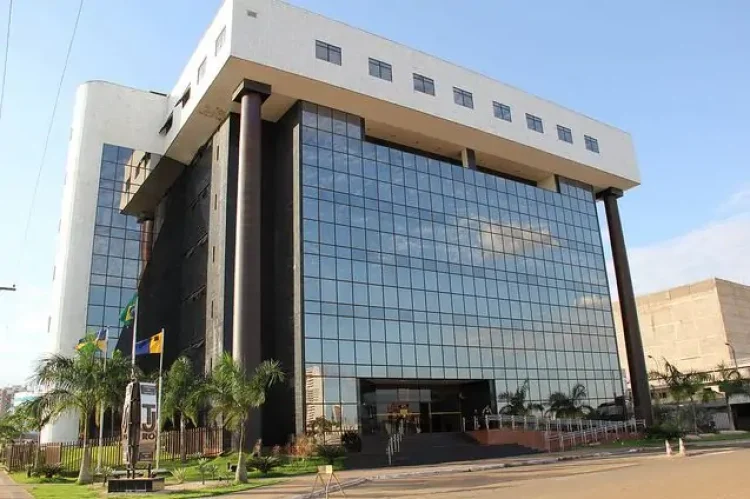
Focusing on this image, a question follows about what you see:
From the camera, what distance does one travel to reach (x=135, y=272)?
52.2 m

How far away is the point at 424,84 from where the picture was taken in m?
49.5

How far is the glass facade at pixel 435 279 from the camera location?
41312 mm

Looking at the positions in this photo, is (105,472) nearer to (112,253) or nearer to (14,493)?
(14,493)

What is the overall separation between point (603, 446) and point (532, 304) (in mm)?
13587

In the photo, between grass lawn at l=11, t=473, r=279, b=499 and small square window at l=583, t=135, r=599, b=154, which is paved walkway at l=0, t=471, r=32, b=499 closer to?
grass lawn at l=11, t=473, r=279, b=499

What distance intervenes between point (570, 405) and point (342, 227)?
2500 centimetres

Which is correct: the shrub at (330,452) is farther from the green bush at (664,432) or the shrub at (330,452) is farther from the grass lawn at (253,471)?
the green bush at (664,432)

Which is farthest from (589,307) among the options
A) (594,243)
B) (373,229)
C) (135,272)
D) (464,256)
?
(135,272)

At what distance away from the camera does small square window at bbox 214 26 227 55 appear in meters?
41.5

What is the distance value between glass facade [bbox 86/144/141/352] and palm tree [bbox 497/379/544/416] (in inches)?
1216

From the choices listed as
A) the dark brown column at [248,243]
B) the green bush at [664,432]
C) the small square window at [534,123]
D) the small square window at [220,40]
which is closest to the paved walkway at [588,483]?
the dark brown column at [248,243]

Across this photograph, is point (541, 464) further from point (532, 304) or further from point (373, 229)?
point (532, 304)

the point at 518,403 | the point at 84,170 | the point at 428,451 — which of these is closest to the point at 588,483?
the point at 428,451

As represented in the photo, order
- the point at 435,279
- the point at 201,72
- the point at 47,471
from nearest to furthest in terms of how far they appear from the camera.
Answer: the point at 47,471
the point at 201,72
the point at 435,279
